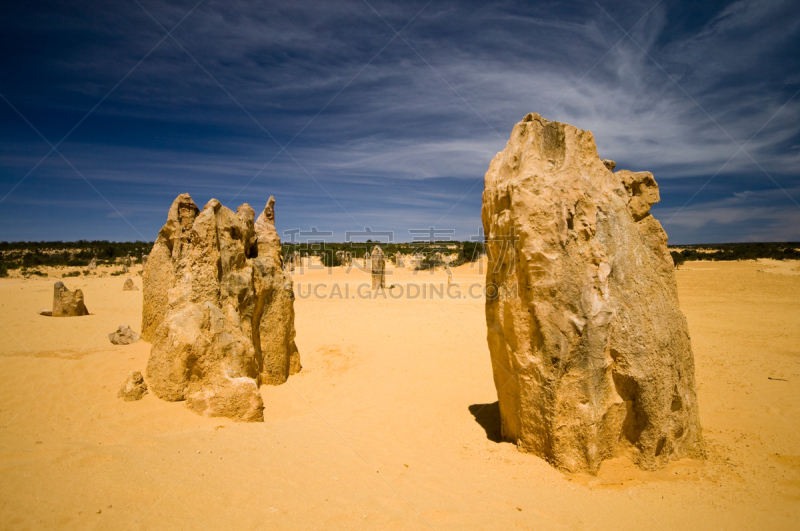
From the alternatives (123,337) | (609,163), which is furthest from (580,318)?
(123,337)

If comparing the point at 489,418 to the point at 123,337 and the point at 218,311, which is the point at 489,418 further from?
the point at 123,337

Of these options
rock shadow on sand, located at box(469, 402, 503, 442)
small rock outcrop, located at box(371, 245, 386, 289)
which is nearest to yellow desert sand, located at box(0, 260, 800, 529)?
rock shadow on sand, located at box(469, 402, 503, 442)

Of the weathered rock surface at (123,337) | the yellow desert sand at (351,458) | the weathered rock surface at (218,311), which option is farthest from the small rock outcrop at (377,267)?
the weathered rock surface at (123,337)

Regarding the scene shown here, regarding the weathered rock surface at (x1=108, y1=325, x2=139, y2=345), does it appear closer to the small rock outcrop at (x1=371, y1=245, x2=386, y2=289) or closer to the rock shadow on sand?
the rock shadow on sand

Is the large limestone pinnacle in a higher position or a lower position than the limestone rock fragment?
lower

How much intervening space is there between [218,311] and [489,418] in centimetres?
403

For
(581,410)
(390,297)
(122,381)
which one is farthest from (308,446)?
(390,297)

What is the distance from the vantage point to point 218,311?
559cm

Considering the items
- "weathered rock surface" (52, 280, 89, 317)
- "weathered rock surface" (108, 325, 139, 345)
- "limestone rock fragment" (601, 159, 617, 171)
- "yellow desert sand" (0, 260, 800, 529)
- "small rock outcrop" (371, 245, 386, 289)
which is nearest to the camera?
"yellow desert sand" (0, 260, 800, 529)

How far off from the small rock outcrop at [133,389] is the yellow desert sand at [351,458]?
0.40 feet

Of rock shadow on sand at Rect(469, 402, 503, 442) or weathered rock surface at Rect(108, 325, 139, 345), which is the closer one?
rock shadow on sand at Rect(469, 402, 503, 442)

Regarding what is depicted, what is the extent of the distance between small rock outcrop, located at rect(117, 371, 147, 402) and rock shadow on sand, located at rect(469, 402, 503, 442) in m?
4.32

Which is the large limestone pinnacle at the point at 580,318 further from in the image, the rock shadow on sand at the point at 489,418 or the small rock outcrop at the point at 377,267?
the small rock outcrop at the point at 377,267

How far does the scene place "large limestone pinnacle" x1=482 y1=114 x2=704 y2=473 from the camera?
12.6ft
